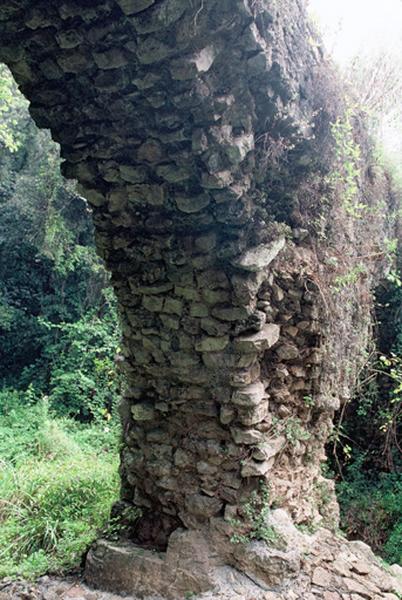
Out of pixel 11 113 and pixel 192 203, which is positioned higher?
pixel 11 113

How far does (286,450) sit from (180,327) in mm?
1163

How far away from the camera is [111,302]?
8.70m

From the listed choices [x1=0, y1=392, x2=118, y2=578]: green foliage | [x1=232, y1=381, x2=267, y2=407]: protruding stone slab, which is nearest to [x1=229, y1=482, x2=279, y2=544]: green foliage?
[x1=232, y1=381, x2=267, y2=407]: protruding stone slab

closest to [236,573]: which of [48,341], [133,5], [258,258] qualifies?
[258,258]

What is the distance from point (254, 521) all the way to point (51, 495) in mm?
2408

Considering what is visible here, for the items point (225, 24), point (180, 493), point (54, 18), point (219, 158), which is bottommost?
point (180, 493)

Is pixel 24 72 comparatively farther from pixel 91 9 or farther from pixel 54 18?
pixel 91 9

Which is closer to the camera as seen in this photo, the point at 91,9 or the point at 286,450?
the point at 91,9

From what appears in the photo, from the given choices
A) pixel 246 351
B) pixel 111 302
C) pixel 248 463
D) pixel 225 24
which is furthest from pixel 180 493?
pixel 111 302

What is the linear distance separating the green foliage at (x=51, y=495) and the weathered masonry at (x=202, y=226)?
55 centimetres

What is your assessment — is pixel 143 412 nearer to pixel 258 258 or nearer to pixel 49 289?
pixel 258 258

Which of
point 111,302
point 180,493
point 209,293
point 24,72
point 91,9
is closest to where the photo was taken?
point 91,9

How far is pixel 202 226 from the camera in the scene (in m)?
2.73

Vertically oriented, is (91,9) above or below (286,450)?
above
